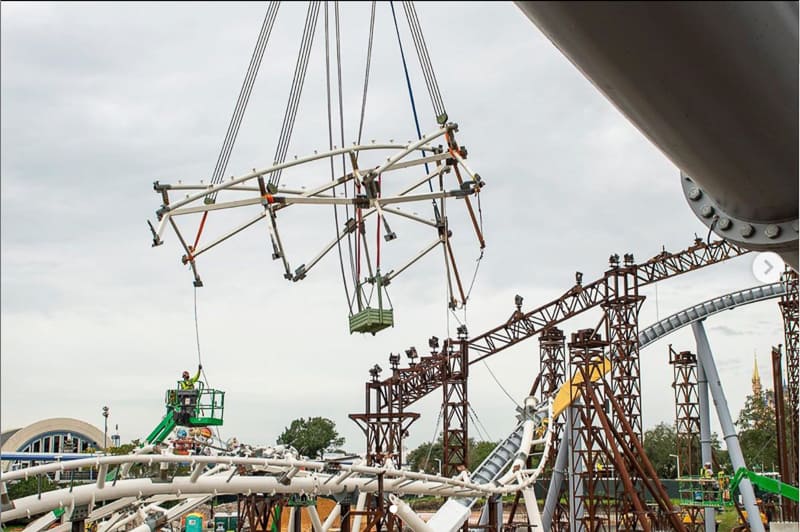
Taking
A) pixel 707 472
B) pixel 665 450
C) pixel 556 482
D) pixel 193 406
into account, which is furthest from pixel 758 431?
pixel 193 406

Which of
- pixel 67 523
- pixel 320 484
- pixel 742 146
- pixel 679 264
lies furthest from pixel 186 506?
pixel 679 264

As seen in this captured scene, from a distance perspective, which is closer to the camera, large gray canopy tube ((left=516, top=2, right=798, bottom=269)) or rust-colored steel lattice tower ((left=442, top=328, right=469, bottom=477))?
large gray canopy tube ((left=516, top=2, right=798, bottom=269))

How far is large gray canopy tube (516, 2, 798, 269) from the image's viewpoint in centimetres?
197

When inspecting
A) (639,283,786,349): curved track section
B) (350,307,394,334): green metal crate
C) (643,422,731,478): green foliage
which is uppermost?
(639,283,786,349): curved track section

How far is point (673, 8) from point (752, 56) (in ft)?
1.03

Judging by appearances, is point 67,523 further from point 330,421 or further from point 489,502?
point 330,421

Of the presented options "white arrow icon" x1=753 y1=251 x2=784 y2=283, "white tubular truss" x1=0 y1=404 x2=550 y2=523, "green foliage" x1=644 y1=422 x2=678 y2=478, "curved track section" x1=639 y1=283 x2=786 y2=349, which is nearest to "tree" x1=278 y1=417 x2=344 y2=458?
"green foliage" x1=644 y1=422 x2=678 y2=478

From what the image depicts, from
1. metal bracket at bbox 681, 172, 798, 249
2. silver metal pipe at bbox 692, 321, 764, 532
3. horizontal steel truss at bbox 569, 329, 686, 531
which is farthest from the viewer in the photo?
silver metal pipe at bbox 692, 321, 764, 532

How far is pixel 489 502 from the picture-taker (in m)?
22.1

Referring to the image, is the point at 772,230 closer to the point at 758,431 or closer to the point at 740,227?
the point at 740,227

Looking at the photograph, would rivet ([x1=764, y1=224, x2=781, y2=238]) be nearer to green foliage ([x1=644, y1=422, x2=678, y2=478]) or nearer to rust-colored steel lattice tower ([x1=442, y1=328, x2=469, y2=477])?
rust-colored steel lattice tower ([x1=442, y1=328, x2=469, y2=477])

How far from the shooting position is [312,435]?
6328 cm

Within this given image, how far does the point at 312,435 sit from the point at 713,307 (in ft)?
120

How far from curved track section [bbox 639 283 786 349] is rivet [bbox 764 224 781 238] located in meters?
31.5
